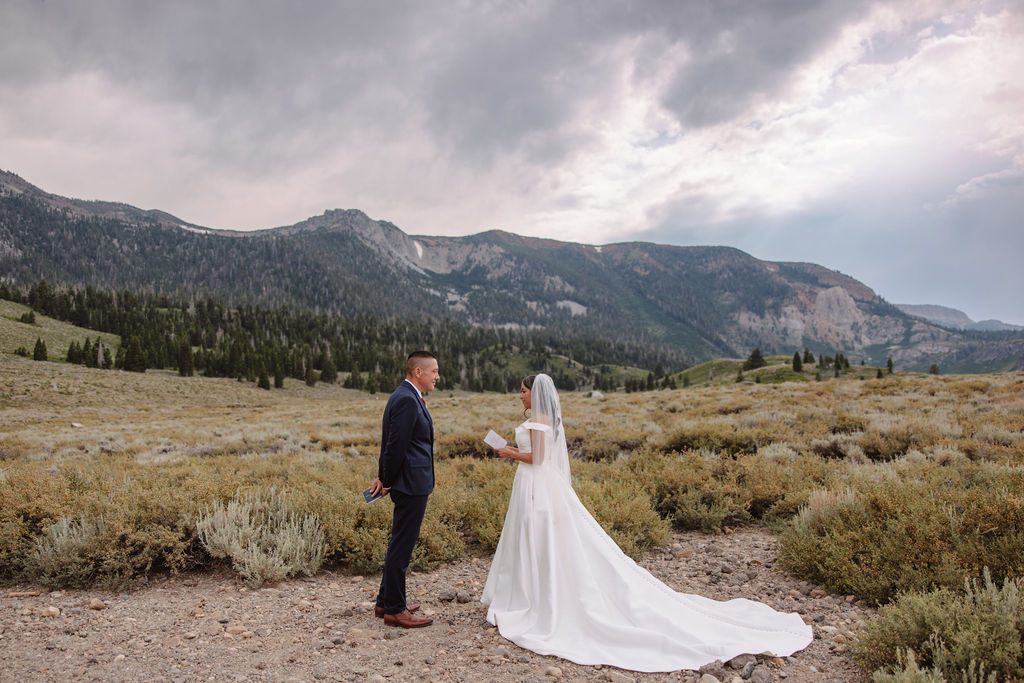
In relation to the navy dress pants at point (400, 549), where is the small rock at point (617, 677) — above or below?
below

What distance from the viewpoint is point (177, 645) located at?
182 inches

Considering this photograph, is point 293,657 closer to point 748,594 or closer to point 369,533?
point 369,533

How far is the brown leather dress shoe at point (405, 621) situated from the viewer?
5148mm

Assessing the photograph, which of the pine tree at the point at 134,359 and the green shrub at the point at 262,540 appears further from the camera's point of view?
the pine tree at the point at 134,359

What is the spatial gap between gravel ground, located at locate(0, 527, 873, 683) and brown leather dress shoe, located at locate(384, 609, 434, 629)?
9cm

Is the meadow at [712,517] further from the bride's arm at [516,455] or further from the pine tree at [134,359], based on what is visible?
the pine tree at [134,359]

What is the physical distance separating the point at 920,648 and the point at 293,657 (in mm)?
5114

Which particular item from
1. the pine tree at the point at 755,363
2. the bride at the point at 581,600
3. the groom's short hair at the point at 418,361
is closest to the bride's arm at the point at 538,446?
the bride at the point at 581,600

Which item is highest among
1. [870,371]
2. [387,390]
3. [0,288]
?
[0,288]

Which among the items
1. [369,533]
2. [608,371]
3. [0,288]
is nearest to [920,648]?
[369,533]

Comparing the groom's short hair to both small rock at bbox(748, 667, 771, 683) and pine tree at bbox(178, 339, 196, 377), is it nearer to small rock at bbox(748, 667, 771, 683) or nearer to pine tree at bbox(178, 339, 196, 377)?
small rock at bbox(748, 667, 771, 683)

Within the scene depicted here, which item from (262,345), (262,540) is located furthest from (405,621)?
(262,345)

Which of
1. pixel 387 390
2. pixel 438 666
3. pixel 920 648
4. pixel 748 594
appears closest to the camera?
pixel 920 648

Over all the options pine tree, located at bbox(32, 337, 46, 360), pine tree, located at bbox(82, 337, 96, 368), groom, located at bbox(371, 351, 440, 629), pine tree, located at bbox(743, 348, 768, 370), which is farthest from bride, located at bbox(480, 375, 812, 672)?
pine tree, located at bbox(743, 348, 768, 370)
